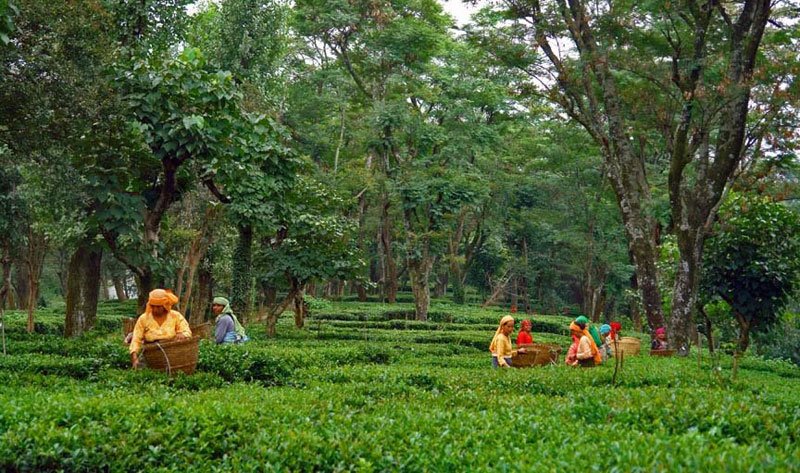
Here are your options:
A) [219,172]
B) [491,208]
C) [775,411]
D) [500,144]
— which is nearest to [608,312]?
[491,208]

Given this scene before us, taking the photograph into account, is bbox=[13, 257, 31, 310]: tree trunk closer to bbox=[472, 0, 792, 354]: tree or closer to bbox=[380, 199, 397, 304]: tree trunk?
bbox=[380, 199, 397, 304]: tree trunk

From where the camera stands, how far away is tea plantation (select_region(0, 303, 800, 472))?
4.57 m

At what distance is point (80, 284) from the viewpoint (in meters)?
12.7

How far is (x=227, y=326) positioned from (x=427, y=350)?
565cm

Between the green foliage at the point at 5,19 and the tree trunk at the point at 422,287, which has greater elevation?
the green foliage at the point at 5,19

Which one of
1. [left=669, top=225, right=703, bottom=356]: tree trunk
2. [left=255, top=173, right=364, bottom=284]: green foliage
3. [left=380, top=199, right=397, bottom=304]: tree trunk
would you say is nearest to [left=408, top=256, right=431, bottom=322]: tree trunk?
[left=380, top=199, right=397, bottom=304]: tree trunk

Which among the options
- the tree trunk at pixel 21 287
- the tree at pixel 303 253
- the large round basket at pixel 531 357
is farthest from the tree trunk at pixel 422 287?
the tree trunk at pixel 21 287

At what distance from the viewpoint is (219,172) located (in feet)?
35.6

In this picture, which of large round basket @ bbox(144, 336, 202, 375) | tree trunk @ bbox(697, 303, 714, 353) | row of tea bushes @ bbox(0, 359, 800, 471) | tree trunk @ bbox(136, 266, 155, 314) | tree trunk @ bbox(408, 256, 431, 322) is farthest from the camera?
tree trunk @ bbox(408, 256, 431, 322)

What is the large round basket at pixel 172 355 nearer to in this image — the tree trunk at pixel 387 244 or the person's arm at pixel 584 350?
the person's arm at pixel 584 350

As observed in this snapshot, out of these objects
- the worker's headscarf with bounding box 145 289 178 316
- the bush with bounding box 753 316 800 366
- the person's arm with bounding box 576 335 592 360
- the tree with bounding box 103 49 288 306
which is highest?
the tree with bounding box 103 49 288 306

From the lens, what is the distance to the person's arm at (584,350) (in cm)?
1020

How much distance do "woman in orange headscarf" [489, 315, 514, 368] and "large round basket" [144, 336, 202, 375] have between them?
420 centimetres

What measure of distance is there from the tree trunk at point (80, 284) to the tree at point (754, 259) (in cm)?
1121
